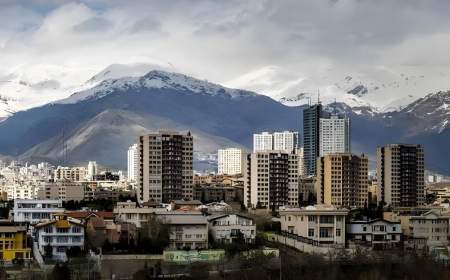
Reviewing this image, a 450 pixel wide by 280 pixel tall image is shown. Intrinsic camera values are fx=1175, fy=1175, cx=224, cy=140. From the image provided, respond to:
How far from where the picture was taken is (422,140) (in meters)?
129

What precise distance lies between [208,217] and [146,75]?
328 ft

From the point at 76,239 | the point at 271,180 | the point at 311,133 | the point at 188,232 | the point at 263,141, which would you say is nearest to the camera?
the point at 76,239

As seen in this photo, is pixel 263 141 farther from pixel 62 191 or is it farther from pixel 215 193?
pixel 62 191

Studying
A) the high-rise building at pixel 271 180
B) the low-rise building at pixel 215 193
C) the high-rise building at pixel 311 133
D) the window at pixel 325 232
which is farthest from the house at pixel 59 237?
the high-rise building at pixel 311 133

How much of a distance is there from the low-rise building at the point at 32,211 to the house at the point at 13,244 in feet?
12.1

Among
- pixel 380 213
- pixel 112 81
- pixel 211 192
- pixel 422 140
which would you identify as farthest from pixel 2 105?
pixel 380 213

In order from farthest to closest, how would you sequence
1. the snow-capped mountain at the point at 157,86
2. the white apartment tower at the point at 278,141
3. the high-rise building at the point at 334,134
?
the snow-capped mountain at the point at 157,86, the white apartment tower at the point at 278,141, the high-rise building at the point at 334,134

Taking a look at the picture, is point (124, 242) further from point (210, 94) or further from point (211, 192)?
point (210, 94)

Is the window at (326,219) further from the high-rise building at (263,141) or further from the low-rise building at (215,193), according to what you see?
the high-rise building at (263,141)

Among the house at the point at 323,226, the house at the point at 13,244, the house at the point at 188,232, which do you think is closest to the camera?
the house at the point at 13,244

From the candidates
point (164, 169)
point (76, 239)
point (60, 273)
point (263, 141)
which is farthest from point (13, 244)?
point (263, 141)

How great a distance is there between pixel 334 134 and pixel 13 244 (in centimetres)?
5941

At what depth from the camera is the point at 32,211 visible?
30859mm

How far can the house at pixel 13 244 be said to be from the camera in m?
25.8
